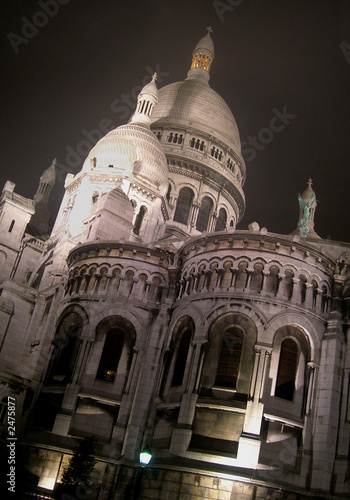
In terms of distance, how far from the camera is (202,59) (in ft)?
303

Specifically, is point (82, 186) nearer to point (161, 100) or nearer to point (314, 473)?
point (161, 100)

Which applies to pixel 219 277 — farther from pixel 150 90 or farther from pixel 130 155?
pixel 150 90

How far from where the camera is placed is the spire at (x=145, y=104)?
67.6 meters

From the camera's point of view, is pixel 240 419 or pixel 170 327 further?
pixel 170 327

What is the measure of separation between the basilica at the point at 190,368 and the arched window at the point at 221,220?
2679cm

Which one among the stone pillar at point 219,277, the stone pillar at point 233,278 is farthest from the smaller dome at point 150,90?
the stone pillar at point 233,278

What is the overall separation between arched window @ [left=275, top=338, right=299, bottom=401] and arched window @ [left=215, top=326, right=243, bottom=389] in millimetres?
2199

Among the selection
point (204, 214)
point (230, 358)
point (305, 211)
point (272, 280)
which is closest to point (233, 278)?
point (272, 280)

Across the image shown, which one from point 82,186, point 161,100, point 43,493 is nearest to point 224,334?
Answer: point 43,493

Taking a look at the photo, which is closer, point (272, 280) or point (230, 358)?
point (230, 358)

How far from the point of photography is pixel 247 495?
28250 mm

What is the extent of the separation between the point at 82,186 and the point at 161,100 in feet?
85.5

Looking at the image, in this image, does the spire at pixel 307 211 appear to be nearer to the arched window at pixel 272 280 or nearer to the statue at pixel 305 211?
the statue at pixel 305 211

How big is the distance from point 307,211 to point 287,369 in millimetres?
25463
